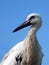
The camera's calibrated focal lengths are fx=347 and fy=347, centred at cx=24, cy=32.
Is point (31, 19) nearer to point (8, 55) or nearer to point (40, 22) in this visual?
point (40, 22)

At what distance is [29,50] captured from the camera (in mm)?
11070

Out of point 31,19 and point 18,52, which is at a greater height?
point 31,19

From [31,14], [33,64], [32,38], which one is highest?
[31,14]

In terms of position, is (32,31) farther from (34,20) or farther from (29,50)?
(29,50)

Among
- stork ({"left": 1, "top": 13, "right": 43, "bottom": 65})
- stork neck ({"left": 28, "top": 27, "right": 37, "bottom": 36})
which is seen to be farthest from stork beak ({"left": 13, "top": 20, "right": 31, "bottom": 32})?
stork neck ({"left": 28, "top": 27, "right": 37, "bottom": 36})

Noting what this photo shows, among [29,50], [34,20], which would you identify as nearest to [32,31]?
[34,20]

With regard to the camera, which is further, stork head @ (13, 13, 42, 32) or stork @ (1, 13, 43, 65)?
stork head @ (13, 13, 42, 32)

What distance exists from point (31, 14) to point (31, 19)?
6.9 inches

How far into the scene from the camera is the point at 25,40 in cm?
1122

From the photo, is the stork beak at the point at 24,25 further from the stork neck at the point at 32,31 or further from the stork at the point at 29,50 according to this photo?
the stork neck at the point at 32,31

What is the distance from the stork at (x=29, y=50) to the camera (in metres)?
11.0

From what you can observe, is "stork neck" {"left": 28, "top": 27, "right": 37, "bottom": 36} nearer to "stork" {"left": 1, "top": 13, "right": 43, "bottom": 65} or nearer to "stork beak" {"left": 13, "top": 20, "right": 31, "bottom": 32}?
"stork" {"left": 1, "top": 13, "right": 43, "bottom": 65}

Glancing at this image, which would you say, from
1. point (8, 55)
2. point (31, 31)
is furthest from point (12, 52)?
point (31, 31)

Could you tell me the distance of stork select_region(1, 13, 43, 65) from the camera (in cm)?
1103
